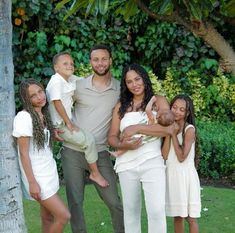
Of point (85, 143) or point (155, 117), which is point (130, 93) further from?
point (85, 143)

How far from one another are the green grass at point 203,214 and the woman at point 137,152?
1375 mm

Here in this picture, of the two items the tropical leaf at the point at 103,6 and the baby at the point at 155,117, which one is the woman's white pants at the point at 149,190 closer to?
the baby at the point at 155,117

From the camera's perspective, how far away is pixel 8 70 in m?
2.95

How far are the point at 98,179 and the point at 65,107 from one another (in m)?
0.61

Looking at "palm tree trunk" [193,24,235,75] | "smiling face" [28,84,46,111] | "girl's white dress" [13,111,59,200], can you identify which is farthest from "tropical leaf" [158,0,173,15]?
"girl's white dress" [13,111,59,200]

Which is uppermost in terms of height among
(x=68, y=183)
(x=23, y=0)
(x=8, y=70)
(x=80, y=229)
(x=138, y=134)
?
(x=23, y=0)

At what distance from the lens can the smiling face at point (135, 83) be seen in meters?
Result: 3.72

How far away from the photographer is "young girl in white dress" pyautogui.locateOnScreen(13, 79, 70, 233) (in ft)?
11.2

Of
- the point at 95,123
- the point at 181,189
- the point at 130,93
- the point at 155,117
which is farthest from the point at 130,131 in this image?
the point at 181,189

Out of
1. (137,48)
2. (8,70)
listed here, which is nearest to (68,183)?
(8,70)

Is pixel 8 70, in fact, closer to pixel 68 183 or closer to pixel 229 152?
pixel 68 183

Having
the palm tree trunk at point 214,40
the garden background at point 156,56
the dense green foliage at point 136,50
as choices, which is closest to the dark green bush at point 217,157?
the garden background at point 156,56

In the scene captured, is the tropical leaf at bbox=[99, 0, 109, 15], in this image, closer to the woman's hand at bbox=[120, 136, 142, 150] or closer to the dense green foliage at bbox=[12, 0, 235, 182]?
the woman's hand at bbox=[120, 136, 142, 150]

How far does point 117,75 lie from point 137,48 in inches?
39.3
